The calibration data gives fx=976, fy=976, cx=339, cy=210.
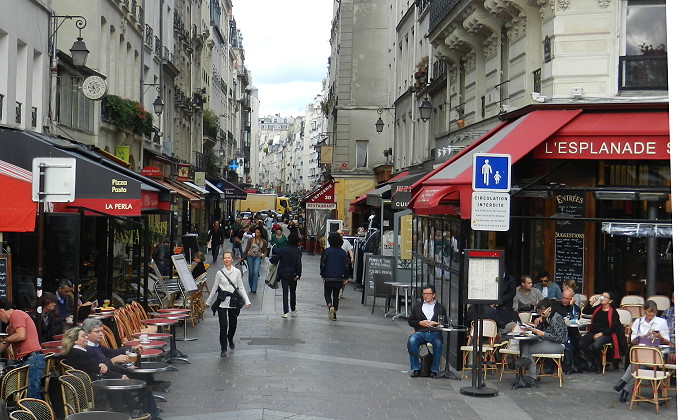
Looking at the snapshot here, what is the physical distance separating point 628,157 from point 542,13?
3.64 meters

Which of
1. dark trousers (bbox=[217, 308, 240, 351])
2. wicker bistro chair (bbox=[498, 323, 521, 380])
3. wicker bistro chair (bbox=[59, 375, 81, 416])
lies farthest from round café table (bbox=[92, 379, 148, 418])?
wicker bistro chair (bbox=[498, 323, 521, 380])

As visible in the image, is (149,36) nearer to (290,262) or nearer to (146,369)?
(290,262)

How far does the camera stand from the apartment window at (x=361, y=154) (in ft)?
175

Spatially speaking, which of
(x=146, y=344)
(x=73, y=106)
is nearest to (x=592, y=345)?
(x=146, y=344)

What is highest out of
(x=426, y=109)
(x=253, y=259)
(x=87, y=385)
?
(x=426, y=109)

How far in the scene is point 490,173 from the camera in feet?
41.6

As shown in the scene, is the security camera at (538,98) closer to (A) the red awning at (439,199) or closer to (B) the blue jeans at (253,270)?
(A) the red awning at (439,199)

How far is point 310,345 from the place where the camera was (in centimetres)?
1708

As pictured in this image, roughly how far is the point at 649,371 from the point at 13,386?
25.7 feet

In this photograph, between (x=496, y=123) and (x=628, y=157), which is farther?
(x=496, y=123)

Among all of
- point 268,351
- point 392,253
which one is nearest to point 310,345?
point 268,351

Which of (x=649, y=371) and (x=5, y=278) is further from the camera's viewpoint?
(x=649, y=371)

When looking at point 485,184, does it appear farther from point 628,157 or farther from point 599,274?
point 599,274

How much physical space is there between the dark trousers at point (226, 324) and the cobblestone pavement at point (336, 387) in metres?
0.28
